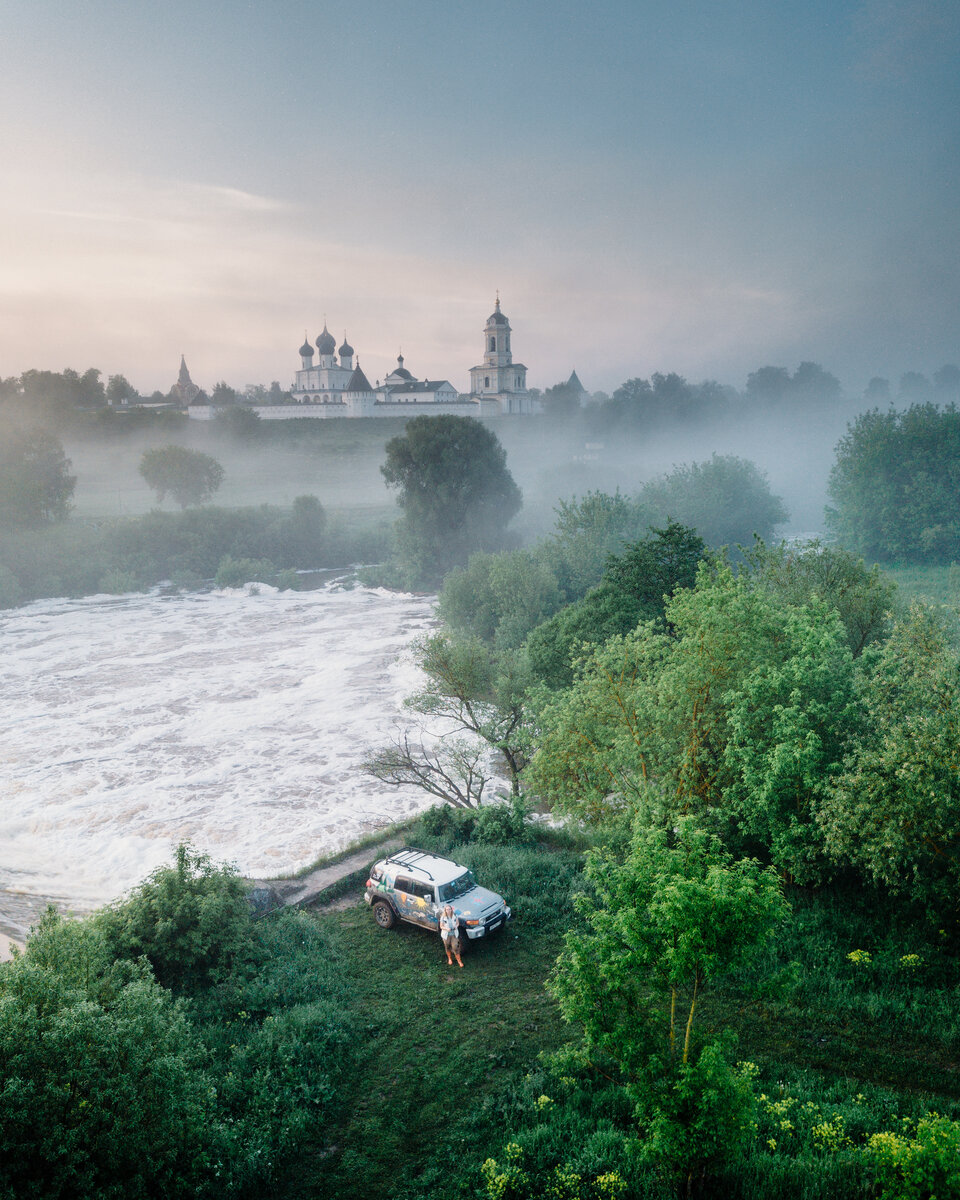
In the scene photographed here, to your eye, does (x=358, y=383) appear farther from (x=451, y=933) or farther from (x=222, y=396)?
(x=451, y=933)

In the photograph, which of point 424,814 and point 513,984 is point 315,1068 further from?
point 424,814

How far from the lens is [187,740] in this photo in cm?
3294

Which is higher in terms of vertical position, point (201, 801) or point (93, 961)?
point (93, 961)

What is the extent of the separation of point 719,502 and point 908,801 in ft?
197

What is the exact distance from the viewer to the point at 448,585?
157 ft

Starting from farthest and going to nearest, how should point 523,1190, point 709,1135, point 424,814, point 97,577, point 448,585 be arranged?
point 97,577, point 448,585, point 424,814, point 523,1190, point 709,1135

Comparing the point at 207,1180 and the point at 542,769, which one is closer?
the point at 207,1180

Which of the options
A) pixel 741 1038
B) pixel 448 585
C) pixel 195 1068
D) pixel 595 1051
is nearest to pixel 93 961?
pixel 195 1068

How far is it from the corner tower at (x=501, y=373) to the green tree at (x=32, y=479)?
7936cm

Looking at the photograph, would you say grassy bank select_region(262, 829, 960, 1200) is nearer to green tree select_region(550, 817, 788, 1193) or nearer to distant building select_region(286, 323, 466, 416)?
green tree select_region(550, 817, 788, 1193)

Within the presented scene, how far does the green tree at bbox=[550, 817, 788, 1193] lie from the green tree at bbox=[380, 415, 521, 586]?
61.7 meters

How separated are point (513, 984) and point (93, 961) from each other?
7.02 metres

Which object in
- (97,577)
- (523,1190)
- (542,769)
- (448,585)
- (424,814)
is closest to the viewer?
(523,1190)

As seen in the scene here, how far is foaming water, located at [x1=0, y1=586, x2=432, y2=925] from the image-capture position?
23.5m
